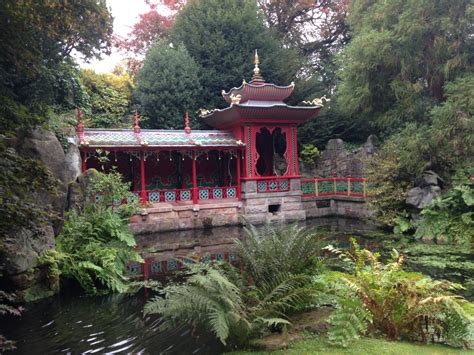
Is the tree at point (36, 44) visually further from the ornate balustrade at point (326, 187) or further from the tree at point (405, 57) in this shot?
the ornate balustrade at point (326, 187)

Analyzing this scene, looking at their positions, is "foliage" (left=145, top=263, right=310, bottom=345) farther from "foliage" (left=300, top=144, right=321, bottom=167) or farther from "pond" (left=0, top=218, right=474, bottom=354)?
"foliage" (left=300, top=144, right=321, bottom=167)

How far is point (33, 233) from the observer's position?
16.9 feet

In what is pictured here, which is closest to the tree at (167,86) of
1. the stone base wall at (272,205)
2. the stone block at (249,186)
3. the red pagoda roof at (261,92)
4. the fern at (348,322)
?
the red pagoda roof at (261,92)

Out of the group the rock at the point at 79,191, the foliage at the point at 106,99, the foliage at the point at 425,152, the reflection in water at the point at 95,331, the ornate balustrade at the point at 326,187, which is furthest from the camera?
the foliage at the point at 106,99

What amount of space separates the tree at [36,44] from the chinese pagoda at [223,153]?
4860 millimetres

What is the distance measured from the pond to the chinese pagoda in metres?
5.08

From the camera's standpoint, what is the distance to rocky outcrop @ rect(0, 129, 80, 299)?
6039 millimetres

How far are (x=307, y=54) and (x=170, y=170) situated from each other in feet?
40.4

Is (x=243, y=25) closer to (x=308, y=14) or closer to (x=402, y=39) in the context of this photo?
(x=308, y=14)

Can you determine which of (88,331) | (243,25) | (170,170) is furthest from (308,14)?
(88,331)

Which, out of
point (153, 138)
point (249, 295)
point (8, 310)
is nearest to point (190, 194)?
point (153, 138)

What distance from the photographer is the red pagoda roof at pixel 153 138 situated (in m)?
13.8

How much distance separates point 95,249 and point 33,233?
2552 millimetres

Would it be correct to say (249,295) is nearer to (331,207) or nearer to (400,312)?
(400,312)
